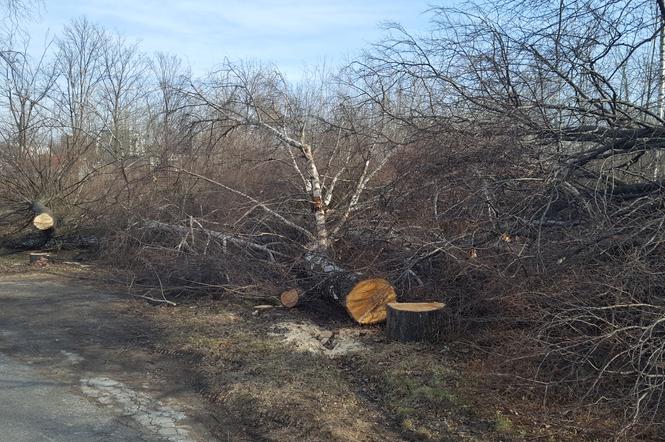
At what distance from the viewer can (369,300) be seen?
24.8 feet

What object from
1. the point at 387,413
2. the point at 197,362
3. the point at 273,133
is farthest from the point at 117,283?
the point at 387,413

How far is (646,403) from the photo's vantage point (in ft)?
13.4

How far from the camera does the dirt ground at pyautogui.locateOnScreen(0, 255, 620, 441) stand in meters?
4.39

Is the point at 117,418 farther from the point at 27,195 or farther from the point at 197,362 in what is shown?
the point at 27,195

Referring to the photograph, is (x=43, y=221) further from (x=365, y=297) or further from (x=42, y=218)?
(x=365, y=297)

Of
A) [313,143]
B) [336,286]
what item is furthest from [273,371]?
[313,143]

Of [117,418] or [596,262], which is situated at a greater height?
[596,262]

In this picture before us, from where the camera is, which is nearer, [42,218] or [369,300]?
[369,300]

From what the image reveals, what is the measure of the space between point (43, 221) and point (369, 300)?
10364 millimetres

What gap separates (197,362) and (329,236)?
3.64m

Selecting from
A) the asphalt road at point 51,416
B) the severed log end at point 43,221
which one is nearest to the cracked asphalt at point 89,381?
the asphalt road at point 51,416

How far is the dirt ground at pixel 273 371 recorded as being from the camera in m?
4.39

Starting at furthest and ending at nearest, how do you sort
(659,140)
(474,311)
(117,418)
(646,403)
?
(474,311), (659,140), (117,418), (646,403)

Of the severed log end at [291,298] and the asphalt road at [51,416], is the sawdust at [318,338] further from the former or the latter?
the asphalt road at [51,416]
